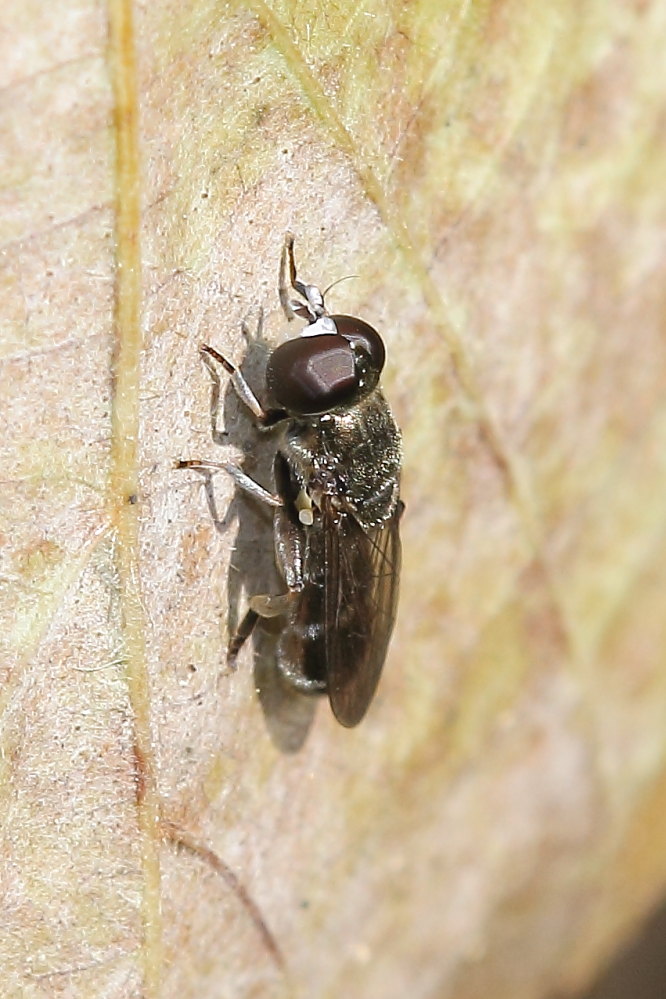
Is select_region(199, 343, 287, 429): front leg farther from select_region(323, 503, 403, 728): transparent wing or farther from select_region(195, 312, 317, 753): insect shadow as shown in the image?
select_region(323, 503, 403, 728): transparent wing

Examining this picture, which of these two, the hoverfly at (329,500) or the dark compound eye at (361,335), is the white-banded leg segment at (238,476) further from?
the dark compound eye at (361,335)

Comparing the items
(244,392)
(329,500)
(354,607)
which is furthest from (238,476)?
(354,607)

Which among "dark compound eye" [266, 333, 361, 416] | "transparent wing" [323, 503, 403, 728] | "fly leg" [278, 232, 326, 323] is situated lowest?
"transparent wing" [323, 503, 403, 728]

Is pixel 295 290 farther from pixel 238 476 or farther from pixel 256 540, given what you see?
pixel 256 540

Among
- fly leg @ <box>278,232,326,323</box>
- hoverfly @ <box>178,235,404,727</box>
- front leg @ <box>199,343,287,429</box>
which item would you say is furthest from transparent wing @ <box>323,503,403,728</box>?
fly leg @ <box>278,232,326,323</box>

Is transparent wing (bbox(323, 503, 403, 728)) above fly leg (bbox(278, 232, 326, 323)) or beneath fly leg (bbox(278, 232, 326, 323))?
beneath
